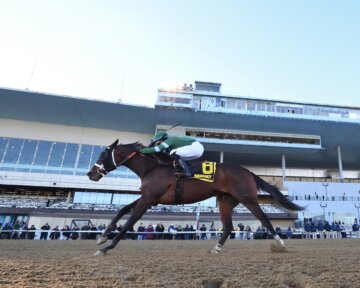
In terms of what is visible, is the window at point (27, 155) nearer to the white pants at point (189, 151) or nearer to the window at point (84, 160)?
the window at point (84, 160)

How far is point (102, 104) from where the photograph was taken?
Result: 38375 millimetres

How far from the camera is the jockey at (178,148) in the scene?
18.4 feet

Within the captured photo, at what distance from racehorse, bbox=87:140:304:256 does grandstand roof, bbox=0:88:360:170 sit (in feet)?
109

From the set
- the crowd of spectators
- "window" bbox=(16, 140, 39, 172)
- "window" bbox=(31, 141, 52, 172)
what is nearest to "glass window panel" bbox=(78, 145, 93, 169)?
"window" bbox=(31, 141, 52, 172)

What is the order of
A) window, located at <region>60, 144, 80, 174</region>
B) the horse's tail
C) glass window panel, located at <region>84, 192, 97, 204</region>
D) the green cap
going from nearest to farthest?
1. the green cap
2. the horse's tail
3. glass window panel, located at <region>84, 192, 97, 204</region>
4. window, located at <region>60, 144, 80, 174</region>

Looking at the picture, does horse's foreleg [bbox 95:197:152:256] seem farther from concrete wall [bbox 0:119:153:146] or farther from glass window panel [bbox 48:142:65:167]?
glass window panel [bbox 48:142:65:167]

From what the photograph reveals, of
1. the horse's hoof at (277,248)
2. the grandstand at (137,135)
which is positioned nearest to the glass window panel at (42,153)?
the grandstand at (137,135)

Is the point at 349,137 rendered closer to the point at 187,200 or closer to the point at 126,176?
the point at 126,176

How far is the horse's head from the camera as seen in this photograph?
6.07m

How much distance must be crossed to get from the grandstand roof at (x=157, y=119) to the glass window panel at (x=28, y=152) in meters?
3.46

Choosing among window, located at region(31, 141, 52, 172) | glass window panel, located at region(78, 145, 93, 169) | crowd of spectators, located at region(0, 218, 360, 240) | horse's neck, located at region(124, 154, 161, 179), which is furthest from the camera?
glass window panel, located at region(78, 145, 93, 169)

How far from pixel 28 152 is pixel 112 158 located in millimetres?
39921

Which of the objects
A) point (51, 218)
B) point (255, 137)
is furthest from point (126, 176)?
point (255, 137)

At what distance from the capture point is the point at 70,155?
4162cm
